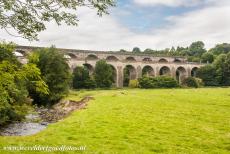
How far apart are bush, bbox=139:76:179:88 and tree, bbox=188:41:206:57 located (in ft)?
226

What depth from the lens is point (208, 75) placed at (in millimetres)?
90938

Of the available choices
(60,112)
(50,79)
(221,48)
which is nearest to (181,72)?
(221,48)

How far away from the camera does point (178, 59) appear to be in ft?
352

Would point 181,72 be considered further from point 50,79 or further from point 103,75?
point 50,79

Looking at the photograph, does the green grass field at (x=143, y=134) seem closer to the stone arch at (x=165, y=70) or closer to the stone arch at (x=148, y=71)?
the stone arch at (x=148, y=71)

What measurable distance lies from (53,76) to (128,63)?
40.2m

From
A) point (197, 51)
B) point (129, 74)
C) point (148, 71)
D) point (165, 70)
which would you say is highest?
point (197, 51)

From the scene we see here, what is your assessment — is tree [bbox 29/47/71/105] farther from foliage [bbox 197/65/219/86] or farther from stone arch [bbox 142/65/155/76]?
foliage [bbox 197/65/219/86]

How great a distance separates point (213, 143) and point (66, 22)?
834cm

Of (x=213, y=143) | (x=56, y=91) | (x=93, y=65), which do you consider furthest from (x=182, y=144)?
(x=93, y=65)

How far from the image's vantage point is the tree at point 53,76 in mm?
45906

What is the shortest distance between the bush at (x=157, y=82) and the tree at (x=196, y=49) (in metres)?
68.9

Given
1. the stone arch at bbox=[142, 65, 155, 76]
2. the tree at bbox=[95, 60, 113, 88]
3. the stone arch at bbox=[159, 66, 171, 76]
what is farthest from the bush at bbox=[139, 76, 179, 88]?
the stone arch at bbox=[159, 66, 171, 76]

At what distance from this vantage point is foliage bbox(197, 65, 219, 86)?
89031mm
